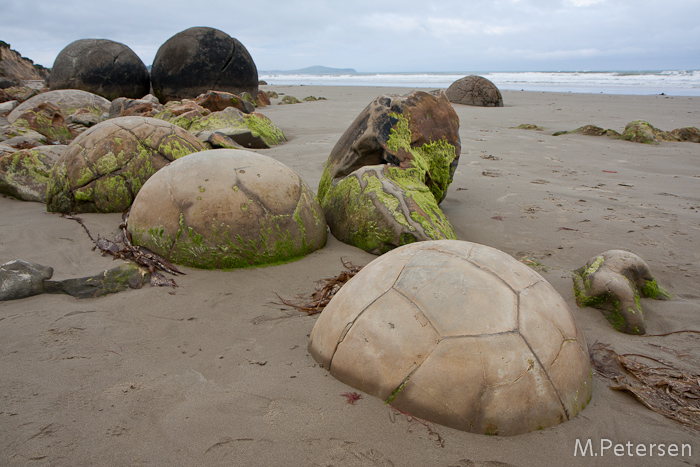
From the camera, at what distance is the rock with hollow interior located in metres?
2.69

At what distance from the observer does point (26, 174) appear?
15.8 ft

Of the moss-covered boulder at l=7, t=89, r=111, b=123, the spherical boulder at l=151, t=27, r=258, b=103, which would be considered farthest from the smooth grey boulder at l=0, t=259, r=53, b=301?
the spherical boulder at l=151, t=27, r=258, b=103

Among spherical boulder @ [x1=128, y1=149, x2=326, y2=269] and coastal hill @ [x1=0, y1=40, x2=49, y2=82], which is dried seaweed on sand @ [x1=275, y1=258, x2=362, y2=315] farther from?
coastal hill @ [x1=0, y1=40, x2=49, y2=82]

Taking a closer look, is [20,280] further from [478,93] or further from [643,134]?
[478,93]

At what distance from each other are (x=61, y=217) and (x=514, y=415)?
4027 millimetres

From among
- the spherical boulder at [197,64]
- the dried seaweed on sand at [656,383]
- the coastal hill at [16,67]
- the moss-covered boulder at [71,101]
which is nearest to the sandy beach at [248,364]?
the dried seaweed on sand at [656,383]

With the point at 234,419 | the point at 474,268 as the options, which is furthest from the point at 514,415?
the point at 234,419

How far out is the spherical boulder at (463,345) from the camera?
176cm

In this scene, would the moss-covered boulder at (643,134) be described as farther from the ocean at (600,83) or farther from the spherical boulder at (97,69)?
the ocean at (600,83)

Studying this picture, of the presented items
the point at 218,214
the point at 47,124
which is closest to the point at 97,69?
the point at 47,124

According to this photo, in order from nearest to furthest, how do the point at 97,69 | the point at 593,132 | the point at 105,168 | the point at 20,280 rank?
the point at 20,280
the point at 105,168
the point at 593,132
the point at 97,69

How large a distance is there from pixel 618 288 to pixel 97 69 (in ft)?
43.9

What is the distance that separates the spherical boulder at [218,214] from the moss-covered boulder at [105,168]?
90 centimetres

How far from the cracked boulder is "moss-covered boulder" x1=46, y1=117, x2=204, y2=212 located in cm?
171
